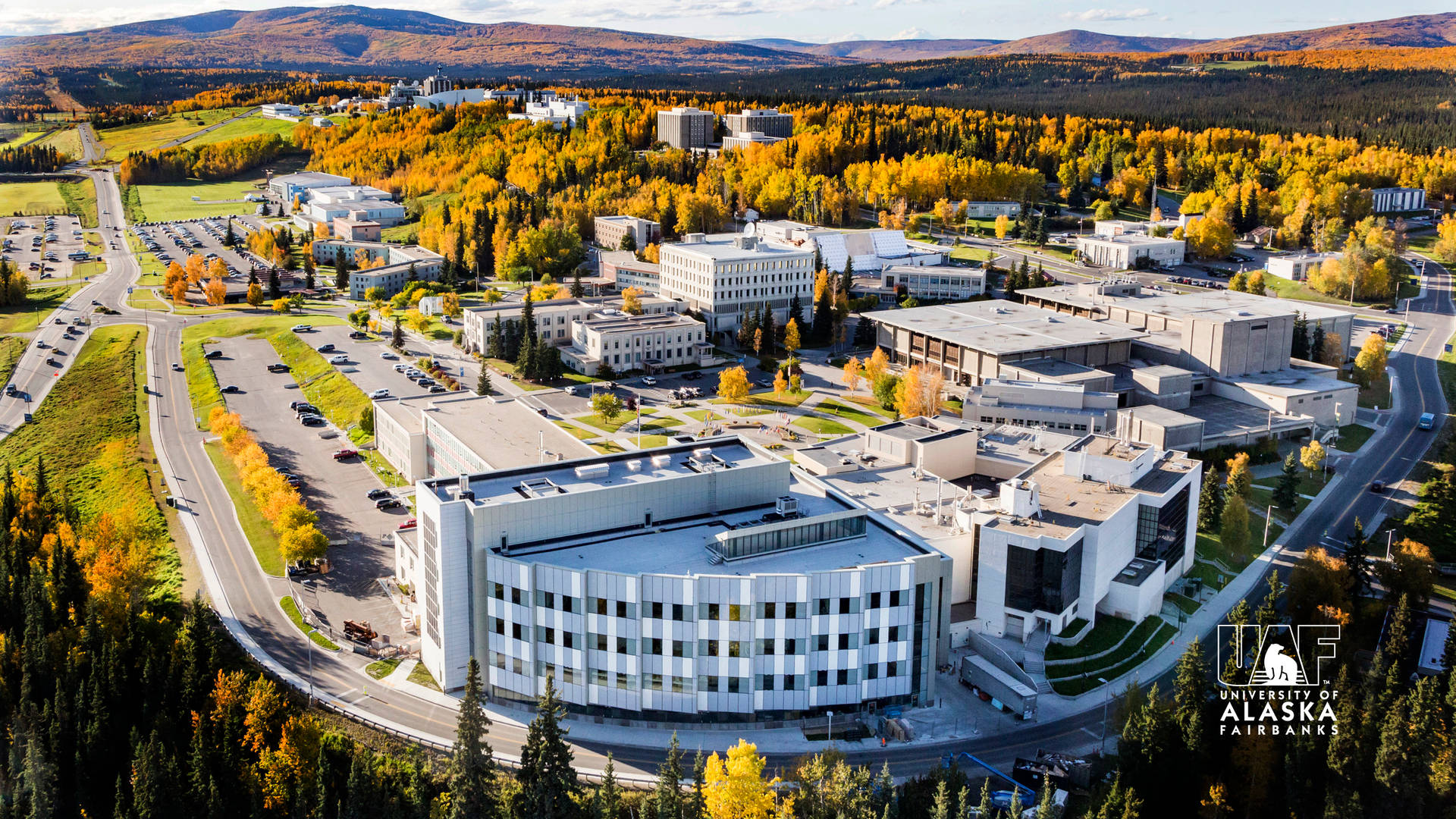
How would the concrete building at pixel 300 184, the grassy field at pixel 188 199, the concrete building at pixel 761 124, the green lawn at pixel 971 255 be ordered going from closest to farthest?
the green lawn at pixel 971 255, the grassy field at pixel 188 199, the concrete building at pixel 300 184, the concrete building at pixel 761 124

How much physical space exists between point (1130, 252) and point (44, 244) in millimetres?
126456

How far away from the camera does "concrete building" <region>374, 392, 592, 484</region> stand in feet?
190

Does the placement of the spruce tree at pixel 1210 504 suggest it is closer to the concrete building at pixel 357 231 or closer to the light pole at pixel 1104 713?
the light pole at pixel 1104 713

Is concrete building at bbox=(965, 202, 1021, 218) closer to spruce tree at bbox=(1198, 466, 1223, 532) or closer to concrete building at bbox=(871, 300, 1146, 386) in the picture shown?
concrete building at bbox=(871, 300, 1146, 386)

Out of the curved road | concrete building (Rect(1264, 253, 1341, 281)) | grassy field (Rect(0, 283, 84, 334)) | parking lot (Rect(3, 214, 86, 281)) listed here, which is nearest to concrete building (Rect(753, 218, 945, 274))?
concrete building (Rect(1264, 253, 1341, 281))

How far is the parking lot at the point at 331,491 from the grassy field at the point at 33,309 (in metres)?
24.7

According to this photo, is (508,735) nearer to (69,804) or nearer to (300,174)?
(69,804)

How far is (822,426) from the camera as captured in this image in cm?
7562

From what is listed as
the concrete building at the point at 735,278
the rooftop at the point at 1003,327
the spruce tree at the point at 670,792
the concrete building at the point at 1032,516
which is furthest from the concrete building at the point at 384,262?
the spruce tree at the point at 670,792

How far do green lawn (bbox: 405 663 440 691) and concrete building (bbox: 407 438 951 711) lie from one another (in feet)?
1.07

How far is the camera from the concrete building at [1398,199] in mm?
143000

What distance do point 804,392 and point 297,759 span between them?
51270 millimetres

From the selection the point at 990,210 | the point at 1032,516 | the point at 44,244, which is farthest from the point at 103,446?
the point at 990,210

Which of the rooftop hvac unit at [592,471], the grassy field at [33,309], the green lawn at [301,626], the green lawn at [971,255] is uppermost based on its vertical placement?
the green lawn at [971,255]
